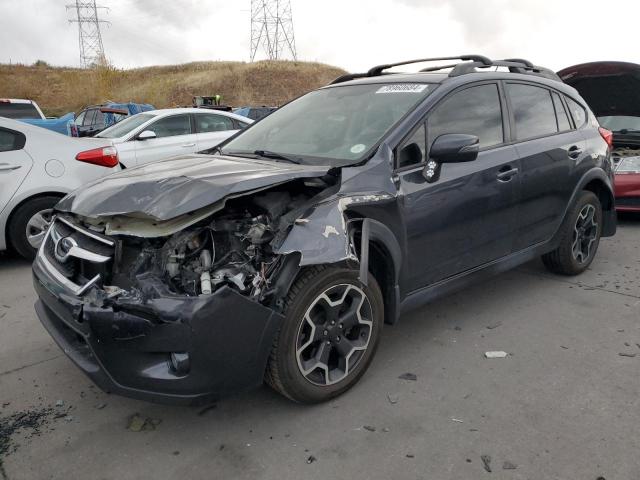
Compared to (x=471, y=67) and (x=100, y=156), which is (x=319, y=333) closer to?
(x=471, y=67)

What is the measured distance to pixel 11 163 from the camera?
16.7 ft

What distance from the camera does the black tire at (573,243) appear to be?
14.1 feet

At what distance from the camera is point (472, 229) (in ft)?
11.1

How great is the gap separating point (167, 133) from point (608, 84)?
256 inches

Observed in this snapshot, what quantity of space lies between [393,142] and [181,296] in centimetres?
153

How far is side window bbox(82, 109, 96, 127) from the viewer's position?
16.8m

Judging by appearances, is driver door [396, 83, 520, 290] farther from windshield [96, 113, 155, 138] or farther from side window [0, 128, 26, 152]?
windshield [96, 113, 155, 138]

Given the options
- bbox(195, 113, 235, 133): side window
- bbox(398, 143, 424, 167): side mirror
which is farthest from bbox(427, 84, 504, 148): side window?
bbox(195, 113, 235, 133): side window

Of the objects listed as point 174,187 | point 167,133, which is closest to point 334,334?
point 174,187

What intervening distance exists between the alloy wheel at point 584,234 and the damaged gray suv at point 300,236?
705 millimetres

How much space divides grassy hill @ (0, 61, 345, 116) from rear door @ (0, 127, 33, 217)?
44682mm

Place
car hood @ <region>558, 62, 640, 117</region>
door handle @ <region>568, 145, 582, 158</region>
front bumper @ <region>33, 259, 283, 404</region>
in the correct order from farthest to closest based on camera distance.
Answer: car hood @ <region>558, 62, 640, 117</region> < door handle @ <region>568, 145, 582, 158</region> < front bumper @ <region>33, 259, 283, 404</region>

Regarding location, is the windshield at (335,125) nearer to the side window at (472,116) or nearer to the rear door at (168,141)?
the side window at (472,116)

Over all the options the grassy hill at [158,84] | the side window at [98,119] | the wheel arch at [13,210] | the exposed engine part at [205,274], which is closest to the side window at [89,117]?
the side window at [98,119]
